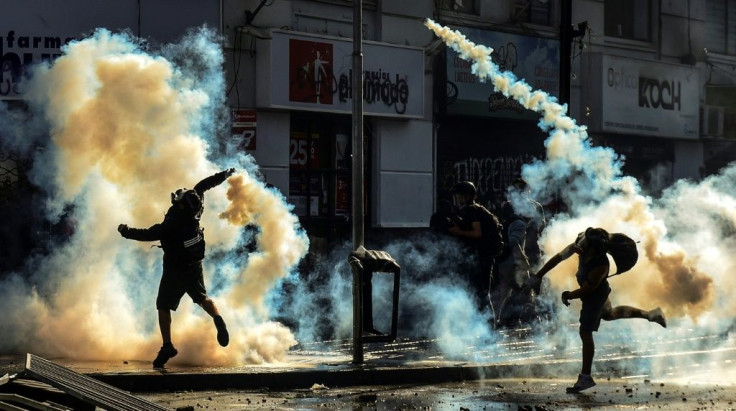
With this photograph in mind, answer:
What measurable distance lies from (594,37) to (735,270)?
12.4 m

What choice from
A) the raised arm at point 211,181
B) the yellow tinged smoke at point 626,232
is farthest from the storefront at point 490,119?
the raised arm at point 211,181

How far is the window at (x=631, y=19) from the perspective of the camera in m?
27.5

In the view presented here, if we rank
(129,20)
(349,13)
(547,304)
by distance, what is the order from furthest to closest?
(349,13) < (129,20) < (547,304)

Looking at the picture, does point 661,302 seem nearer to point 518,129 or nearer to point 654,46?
point 518,129

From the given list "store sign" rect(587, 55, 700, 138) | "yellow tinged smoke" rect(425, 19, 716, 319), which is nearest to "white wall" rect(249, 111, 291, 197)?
"yellow tinged smoke" rect(425, 19, 716, 319)

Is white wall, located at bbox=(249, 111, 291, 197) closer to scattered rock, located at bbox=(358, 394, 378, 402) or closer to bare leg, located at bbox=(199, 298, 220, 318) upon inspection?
bare leg, located at bbox=(199, 298, 220, 318)

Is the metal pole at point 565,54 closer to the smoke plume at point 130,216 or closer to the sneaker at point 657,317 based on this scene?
the sneaker at point 657,317

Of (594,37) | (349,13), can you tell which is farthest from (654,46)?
(349,13)

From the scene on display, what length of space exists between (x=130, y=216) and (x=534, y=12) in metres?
14.5

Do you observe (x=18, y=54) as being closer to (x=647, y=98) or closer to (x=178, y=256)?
(x=178, y=256)

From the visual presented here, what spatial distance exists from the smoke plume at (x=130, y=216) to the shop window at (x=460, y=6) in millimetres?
10954

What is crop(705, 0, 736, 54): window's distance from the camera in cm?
2959

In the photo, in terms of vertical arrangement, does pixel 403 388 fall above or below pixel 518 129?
below

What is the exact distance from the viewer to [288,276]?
1298cm
